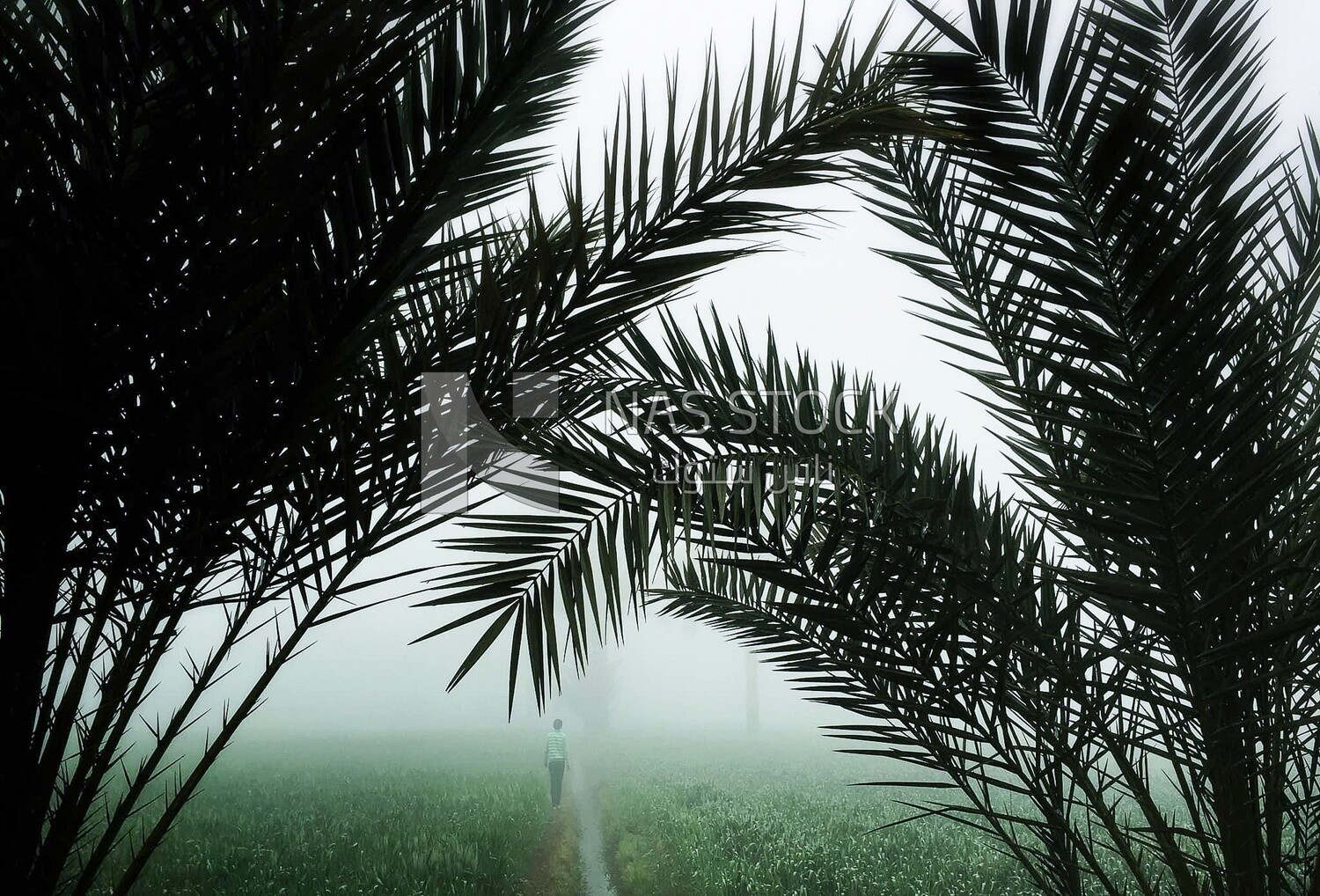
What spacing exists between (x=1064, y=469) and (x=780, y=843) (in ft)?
10.5

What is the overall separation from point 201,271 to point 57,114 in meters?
0.21

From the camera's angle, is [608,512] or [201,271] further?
[608,512]

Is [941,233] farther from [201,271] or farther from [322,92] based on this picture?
[201,271]

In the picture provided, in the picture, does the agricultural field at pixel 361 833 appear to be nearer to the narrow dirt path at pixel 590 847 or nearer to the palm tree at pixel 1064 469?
the narrow dirt path at pixel 590 847

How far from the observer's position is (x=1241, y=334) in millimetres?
1051

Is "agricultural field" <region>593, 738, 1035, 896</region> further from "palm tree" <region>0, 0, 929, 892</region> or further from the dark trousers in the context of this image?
"palm tree" <region>0, 0, 929, 892</region>

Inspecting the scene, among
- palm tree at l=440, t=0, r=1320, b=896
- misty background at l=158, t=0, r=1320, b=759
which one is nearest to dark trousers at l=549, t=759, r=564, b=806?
misty background at l=158, t=0, r=1320, b=759

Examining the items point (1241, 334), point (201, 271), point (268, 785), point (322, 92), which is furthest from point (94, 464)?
point (268, 785)

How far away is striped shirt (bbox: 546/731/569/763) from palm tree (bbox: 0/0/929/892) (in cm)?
461

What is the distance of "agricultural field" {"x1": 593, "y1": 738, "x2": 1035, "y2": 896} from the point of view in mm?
3697

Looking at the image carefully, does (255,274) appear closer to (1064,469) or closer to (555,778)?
(1064,469)

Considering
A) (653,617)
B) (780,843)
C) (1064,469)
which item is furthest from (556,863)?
(1064,469)

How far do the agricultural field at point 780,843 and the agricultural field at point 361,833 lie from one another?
53cm

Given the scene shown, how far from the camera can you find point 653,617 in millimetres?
2986
